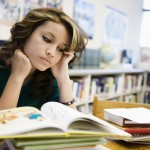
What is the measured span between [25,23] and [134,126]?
0.71 m

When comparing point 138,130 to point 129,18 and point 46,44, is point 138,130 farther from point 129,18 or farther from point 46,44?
point 129,18

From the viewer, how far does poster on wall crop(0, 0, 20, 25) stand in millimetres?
2045

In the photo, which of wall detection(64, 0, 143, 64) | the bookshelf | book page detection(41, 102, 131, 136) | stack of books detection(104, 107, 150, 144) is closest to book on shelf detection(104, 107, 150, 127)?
stack of books detection(104, 107, 150, 144)

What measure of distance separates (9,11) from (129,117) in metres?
1.54

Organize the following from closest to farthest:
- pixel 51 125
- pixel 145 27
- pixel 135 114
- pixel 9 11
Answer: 1. pixel 51 125
2. pixel 135 114
3. pixel 9 11
4. pixel 145 27

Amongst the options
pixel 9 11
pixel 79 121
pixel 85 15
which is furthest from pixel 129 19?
pixel 79 121

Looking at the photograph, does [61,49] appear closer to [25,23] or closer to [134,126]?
[25,23]

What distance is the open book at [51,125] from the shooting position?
584mm

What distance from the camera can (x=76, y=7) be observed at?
290 centimetres

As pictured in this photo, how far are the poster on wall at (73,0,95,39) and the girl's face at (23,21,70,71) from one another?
1.77m

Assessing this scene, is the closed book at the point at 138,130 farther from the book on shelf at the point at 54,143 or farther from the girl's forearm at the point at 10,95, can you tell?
the girl's forearm at the point at 10,95

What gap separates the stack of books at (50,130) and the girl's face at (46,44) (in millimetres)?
455

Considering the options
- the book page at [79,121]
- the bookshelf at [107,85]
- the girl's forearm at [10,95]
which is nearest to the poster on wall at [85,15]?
the bookshelf at [107,85]

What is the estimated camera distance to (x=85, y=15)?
3.08 metres
